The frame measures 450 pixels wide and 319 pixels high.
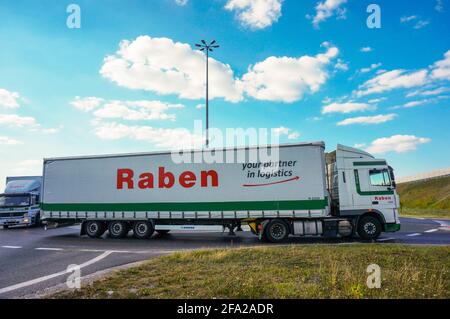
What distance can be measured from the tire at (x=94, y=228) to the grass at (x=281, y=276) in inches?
311

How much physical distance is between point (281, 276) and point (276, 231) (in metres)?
6.62

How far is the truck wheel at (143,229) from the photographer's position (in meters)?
14.1

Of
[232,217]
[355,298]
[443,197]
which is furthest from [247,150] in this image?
[443,197]

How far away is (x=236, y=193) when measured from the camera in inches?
514

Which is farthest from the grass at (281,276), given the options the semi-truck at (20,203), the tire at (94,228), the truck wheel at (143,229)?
the semi-truck at (20,203)

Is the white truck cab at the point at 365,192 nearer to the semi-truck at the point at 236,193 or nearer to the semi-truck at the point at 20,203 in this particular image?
the semi-truck at the point at 236,193

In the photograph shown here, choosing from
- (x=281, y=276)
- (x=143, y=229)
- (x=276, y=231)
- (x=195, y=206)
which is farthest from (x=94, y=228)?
(x=281, y=276)

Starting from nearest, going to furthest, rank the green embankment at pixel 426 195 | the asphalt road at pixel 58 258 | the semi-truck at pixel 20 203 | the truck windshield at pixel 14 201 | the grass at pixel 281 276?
the grass at pixel 281 276 → the asphalt road at pixel 58 258 → the semi-truck at pixel 20 203 → the truck windshield at pixel 14 201 → the green embankment at pixel 426 195

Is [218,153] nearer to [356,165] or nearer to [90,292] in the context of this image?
[356,165]

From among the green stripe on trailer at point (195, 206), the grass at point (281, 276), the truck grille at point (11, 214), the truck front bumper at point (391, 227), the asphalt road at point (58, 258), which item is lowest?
the asphalt road at point (58, 258)

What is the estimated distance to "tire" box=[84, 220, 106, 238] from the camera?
1480cm

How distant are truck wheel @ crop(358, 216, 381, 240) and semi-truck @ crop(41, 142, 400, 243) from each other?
39 millimetres

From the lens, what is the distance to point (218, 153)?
13.4 meters
